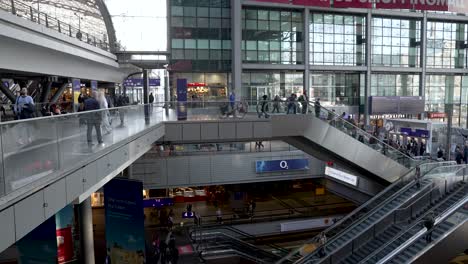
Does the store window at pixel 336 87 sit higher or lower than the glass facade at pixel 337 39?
lower

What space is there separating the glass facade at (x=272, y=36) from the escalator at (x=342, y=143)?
1729cm

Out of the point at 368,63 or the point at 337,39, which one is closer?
the point at 337,39

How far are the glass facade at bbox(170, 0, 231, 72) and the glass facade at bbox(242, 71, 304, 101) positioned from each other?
94.4 inches

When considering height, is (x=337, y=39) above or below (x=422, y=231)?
above

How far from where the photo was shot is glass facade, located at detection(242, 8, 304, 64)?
117 ft

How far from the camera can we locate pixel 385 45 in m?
40.4

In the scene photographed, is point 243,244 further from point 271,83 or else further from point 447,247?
point 271,83

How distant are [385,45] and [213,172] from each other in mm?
25451

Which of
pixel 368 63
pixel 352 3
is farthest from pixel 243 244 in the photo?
pixel 368 63

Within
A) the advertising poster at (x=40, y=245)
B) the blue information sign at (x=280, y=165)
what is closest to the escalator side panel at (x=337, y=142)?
the blue information sign at (x=280, y=165)

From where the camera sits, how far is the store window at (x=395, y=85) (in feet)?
135

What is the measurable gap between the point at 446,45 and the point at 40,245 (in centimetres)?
4413

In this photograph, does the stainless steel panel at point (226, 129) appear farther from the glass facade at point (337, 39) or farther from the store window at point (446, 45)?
the store window at point (446, 45)

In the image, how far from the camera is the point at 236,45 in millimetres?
34469
